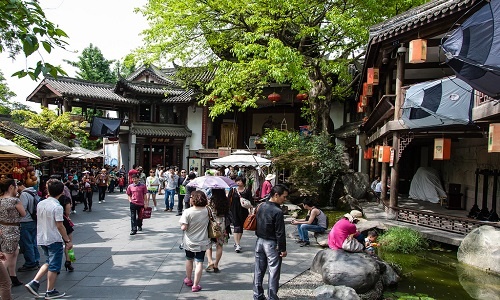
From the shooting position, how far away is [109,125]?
84.0 ft

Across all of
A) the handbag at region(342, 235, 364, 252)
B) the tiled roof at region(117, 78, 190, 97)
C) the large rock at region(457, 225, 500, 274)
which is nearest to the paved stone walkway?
the handbag at region(342, 235, 364, 252)

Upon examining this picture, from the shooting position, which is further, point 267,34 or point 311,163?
point 267,34

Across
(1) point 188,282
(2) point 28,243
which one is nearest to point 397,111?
(1) point 188,282

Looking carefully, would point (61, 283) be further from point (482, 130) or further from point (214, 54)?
point (214, 54)

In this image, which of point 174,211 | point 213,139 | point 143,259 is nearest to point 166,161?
point 213,139

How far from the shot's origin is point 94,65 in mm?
41312

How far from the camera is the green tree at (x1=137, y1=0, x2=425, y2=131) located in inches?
596

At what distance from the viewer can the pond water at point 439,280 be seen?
267 inches

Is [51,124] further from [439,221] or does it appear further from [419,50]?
[439,221]

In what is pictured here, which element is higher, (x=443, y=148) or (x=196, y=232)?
(x=443, y=148)

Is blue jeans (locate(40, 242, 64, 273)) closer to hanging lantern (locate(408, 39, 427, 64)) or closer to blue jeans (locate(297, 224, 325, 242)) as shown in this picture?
blue jeans (locate(297, 224, 325, 242))

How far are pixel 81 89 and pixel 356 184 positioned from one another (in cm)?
2002

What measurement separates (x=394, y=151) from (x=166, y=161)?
792 inches

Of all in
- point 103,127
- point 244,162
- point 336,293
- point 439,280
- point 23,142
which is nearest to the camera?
point 336,293
